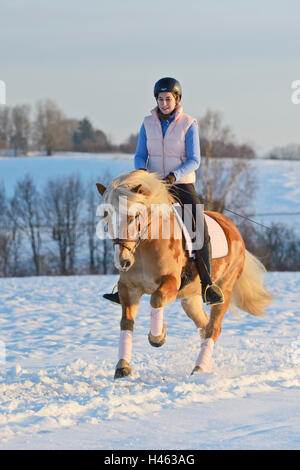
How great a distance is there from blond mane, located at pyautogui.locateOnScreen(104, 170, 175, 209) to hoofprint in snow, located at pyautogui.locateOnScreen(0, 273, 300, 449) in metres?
1.53

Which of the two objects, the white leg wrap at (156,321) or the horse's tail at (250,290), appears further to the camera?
the horse's tail at (250,290)

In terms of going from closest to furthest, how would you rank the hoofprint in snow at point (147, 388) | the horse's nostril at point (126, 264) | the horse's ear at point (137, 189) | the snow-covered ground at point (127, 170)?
the hoofprint in snow at point (147, 388) → the horse's nostril at point (126, 264) → the horse's ear at point (137, 189) → the snow-covered ground at point (127, 170)

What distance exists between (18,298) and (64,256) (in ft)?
121

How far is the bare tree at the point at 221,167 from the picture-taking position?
1442 inches

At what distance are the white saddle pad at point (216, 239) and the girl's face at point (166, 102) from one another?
114 centimetres

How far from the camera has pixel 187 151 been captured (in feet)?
18.9

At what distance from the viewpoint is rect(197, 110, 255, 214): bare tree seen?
3662 centimetres

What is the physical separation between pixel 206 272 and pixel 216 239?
50 centimetres

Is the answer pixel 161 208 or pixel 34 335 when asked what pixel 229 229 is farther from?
pixel 34 335

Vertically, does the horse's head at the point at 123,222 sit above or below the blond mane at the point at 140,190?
below

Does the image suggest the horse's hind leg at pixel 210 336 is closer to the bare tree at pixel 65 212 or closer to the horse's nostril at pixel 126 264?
the horse's nostril at pixel 126 264

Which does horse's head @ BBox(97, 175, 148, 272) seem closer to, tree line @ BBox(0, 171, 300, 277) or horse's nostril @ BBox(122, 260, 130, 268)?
horse's nostril @ BBox(122, 260, 130, 268)

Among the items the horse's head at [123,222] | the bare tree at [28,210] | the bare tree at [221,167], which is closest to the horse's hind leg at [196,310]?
the horse's head at [123,222]

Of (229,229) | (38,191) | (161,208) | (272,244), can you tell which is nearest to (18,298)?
(229,229)
